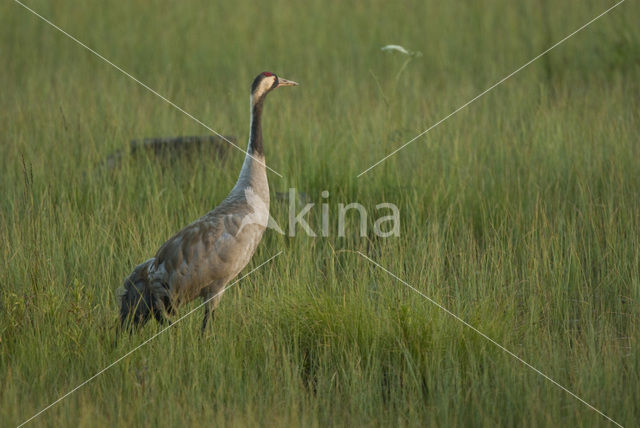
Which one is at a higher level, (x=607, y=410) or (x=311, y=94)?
(x=311, y=94)

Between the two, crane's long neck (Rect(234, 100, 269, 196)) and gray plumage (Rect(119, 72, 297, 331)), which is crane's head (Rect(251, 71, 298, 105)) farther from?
gray plumage (Rect(119, 72, 297, 331))

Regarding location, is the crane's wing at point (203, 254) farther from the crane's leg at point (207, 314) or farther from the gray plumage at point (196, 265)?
the crane's leg at point (207, 314)

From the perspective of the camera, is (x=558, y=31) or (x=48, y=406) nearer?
(x=48, y=406)

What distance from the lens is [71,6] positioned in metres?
11.5

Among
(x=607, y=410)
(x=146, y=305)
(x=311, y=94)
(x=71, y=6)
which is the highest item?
(x=71, y=6)

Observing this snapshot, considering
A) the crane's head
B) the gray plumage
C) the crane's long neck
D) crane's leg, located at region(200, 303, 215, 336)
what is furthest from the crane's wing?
the crane's head

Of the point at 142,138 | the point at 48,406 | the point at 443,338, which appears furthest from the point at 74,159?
the point at 443,338

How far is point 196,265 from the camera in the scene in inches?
173

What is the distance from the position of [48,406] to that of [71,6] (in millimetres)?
8975

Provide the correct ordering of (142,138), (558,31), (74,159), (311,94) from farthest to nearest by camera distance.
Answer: (558,31) < (311,94) < (142,138) < (74,159)

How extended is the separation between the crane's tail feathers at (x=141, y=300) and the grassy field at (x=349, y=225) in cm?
10

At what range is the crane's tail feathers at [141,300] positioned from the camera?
437 centimetres

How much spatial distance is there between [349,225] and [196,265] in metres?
1.77

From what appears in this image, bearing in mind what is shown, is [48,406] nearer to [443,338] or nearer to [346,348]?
[346,348]
